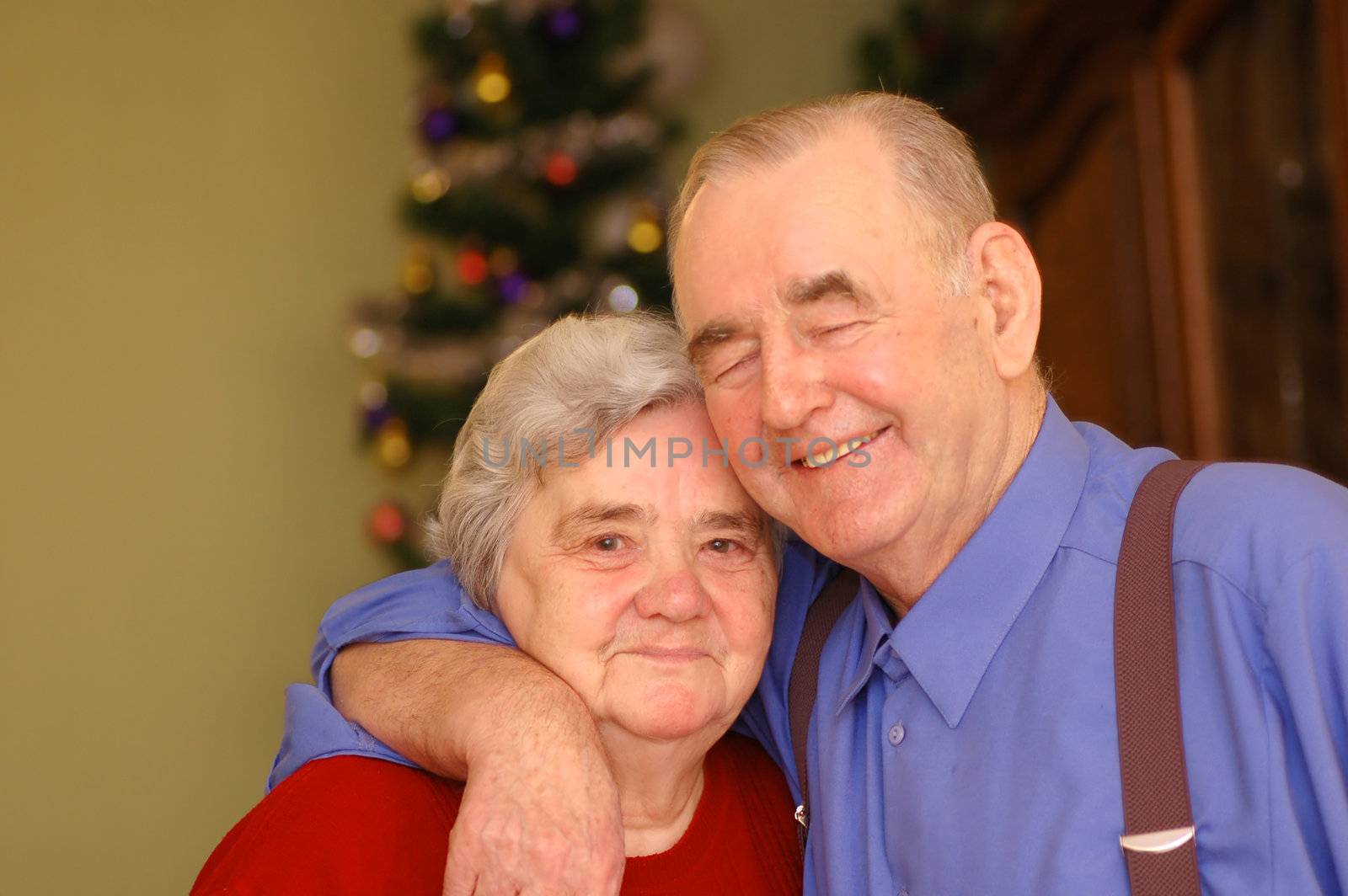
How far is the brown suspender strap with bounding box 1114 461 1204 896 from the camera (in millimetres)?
1024

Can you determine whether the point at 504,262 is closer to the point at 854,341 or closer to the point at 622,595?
the point at 622,595

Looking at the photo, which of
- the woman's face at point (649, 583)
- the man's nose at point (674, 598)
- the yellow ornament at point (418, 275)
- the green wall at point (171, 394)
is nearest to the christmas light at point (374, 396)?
the green wall at point (171, 394)

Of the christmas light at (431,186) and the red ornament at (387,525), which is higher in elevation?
the christmas light at (431,186)

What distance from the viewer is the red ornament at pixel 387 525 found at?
130 inches

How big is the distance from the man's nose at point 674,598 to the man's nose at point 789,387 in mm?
242

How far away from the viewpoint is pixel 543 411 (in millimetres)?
1469

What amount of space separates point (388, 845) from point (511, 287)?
206cm

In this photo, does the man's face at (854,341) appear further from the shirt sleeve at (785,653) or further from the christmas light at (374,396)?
the christmas light at (374,396)

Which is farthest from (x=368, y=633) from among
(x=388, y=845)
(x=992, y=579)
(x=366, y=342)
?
(x=366, y=342)

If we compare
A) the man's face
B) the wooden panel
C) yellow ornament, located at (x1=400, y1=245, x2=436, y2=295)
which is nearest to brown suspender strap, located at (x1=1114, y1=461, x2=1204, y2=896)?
the man's face

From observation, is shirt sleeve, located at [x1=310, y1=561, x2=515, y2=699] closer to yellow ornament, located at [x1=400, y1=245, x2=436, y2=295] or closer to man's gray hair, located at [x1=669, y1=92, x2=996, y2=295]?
man's gray hair, located at [x1=669, y1=92, x2=996, y2=295]

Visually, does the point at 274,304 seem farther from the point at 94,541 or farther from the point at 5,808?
the point at 5,808

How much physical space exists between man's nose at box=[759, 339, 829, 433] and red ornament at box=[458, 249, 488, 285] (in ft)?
6.80

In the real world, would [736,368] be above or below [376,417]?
below
